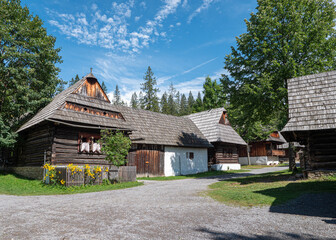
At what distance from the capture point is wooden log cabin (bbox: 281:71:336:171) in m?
12.2

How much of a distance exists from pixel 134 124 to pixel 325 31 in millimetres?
16834

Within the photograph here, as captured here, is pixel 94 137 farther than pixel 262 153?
No

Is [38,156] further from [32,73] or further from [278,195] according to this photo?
[278,195]

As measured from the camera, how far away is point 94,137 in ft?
59.3

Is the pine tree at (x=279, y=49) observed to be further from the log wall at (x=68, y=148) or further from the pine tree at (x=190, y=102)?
the pine tree at (x=190, y=102)

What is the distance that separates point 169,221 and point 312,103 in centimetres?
1119

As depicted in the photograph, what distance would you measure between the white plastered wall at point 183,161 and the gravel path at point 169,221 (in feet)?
45.3

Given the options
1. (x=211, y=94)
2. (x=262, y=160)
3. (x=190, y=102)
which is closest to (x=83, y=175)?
(x=262, y=160)

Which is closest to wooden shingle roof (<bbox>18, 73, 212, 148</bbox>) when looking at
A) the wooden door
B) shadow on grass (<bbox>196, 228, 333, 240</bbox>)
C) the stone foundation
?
the wooden door

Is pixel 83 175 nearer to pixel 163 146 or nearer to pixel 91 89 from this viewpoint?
pixel 91 89

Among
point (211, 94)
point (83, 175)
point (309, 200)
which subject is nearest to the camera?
point (309, 200)

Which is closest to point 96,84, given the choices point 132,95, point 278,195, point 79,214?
point 79,214

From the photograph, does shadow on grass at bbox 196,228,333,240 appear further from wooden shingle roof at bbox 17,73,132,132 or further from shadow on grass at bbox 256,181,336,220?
wooden shingle roof at bbox 17,73,132,132

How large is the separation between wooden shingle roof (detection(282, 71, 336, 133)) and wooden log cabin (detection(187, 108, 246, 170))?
1426cm
